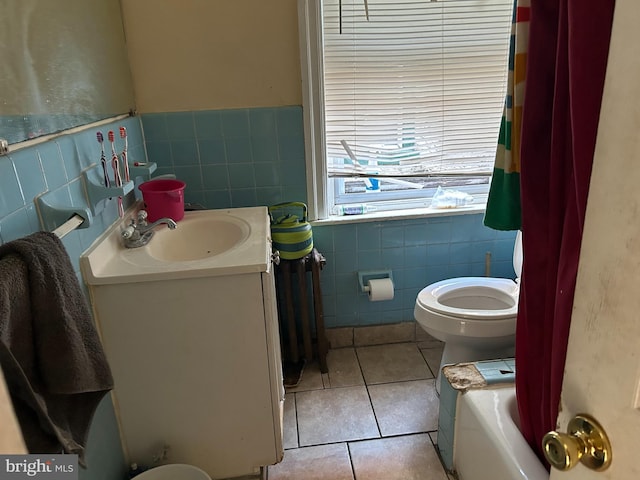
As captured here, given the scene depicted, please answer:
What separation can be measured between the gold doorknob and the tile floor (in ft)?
4.15

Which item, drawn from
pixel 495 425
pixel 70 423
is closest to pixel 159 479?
pixel 70 423

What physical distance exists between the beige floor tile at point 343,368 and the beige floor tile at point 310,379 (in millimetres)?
55

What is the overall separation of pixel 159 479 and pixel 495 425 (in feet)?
3.48

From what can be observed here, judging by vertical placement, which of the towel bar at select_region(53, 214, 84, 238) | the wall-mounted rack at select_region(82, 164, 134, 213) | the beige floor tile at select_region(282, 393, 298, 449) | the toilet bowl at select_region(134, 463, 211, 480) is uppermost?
the wall-mounted rack at select_region(82, 164, 134, 213)

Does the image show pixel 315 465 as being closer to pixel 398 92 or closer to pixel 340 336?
pixel 340 336

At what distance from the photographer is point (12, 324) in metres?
0.88

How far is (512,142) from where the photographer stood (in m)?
1.07

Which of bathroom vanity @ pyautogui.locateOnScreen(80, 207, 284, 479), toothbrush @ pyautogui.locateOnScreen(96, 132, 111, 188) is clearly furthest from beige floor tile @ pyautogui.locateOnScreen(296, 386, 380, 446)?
toothbrush @ pyautogui.locateOnScreen(96, 132, 111, 188)

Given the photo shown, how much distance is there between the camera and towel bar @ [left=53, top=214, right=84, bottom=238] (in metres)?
1.13

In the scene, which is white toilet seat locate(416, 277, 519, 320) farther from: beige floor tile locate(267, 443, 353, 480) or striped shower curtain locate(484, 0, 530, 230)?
striped shower curtain locate(484, 0, 530, 230)

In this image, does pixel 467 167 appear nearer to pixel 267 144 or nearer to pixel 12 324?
pixel 267 144

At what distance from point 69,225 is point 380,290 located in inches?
58.7

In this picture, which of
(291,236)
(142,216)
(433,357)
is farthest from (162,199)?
(433,357)

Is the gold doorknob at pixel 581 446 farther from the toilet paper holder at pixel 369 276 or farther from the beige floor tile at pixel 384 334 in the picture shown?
the beige floor tile at pixel 384 334
